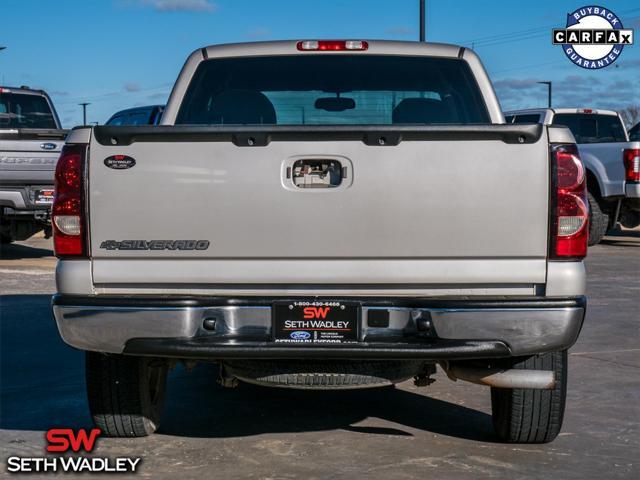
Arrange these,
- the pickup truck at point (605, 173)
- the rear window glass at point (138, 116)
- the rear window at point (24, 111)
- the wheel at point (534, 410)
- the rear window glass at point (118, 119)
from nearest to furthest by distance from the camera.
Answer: the wheel at point (534, 410) → the pickup truck at point (605, 173) → the rear window at point (24, 111) → the rear window glass at point (138, 116) → the rear window glass at point (118, 119)

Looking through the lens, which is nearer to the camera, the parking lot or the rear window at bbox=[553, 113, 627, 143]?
the parking lot

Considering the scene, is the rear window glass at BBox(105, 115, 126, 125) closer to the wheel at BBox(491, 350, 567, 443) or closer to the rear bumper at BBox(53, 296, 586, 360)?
the wheel at BBox(491, 350, 567, 443)

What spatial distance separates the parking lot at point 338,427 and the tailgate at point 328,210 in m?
0.91

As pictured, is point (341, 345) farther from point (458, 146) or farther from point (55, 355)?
point (55, 355)

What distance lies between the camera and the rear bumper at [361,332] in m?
4.83

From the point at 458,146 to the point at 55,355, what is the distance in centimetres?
452

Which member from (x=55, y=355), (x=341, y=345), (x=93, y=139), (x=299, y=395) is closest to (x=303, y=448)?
A: (x=341, y=345)

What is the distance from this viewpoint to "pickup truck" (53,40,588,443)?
15.9 feet

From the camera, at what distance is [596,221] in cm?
1667

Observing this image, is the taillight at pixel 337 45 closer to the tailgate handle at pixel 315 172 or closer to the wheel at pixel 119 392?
the tailgate handle at pixel 315 172

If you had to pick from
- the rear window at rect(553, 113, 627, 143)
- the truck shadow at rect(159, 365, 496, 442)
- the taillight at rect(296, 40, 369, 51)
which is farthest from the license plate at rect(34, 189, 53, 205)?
the taillight at rect(296, 40, 369, 51)

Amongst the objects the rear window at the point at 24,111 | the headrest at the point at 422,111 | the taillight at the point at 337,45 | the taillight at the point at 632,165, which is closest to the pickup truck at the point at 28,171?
the rear window at the point at 24,111

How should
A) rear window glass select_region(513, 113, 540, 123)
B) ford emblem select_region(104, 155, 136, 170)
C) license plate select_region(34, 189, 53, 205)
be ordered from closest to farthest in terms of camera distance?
ford emblem select_region(104, 155, 136, 170) < license plate select_region(34, 189, 53, 205) < rear window glass select_region(513, 113, 540, 123)

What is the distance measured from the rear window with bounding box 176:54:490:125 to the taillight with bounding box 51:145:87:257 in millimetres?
1376
